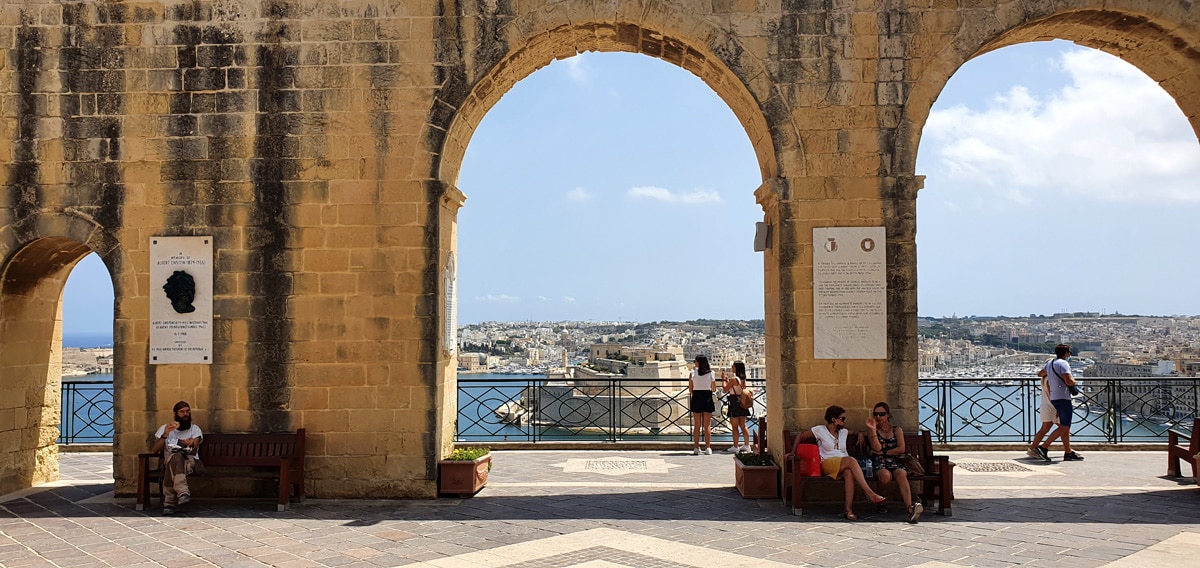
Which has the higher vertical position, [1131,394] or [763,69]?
[763,69]

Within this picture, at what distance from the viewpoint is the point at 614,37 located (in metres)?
8.40

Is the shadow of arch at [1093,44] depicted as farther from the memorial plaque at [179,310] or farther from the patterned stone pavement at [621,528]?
the memorial plaque at [179,310]

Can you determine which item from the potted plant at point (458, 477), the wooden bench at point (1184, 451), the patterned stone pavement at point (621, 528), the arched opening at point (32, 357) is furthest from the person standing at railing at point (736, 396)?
the arched opening at point (32, 357)

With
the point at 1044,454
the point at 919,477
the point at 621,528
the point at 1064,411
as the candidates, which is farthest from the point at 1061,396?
the point at 621,528

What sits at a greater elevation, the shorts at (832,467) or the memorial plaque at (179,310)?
the memorial plaque at (179,310)

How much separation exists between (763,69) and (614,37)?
1.65 m

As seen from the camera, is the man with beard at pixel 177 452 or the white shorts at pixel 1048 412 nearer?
the man with beard at pixel 177 452

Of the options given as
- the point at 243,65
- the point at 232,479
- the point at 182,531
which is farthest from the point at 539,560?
the point at 243,65

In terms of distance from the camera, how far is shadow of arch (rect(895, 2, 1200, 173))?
7664 mm

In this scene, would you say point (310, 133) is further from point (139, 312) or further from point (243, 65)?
point (139, 312)

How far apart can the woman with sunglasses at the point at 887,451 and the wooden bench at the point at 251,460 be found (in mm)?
5360

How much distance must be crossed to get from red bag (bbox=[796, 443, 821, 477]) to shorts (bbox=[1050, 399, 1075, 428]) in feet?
14.9

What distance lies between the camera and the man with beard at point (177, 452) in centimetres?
737

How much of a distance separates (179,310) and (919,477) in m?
7.19
